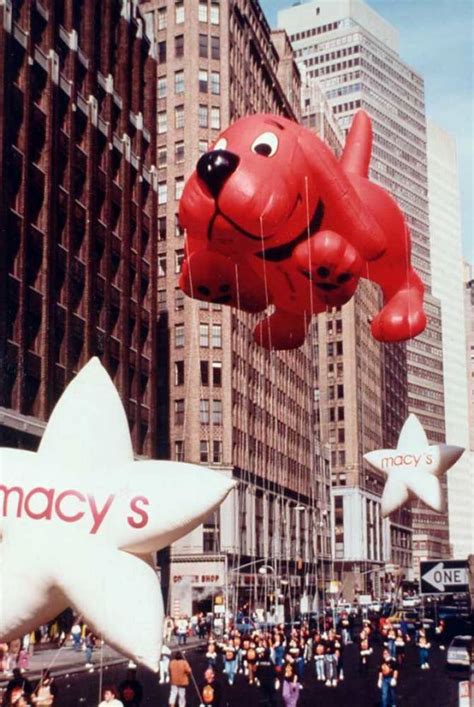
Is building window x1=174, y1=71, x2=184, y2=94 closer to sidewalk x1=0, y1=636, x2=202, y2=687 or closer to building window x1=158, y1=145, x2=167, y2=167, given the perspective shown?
building window x1=158, y1=145, x2=167, y2=167

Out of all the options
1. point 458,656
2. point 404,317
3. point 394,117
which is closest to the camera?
point 404,317

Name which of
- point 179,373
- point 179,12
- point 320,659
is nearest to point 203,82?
point 179,12

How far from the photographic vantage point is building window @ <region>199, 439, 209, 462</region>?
232 ft

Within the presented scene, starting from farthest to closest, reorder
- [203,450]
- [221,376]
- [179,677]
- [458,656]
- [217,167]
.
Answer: [221,376] → [203,450] → [458,656] → [179,677] → [217,167]

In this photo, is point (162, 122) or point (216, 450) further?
point (162, 122)

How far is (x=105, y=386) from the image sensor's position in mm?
11281

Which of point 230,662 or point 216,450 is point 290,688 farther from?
point 216,450

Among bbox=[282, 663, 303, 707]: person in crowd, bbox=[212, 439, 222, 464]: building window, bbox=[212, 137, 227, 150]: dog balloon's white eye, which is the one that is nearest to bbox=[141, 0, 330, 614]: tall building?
bbox=[212, 439, 222, 464]: building window

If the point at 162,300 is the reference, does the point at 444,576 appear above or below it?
below

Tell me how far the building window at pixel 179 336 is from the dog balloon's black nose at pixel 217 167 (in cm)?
5913

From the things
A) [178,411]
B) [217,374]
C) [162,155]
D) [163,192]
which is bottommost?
[178,411]

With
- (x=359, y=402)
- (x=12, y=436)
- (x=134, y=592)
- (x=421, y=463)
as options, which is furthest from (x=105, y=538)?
(x=359, y=402)

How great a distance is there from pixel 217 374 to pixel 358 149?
5535cm

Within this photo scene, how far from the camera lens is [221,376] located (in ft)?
236
